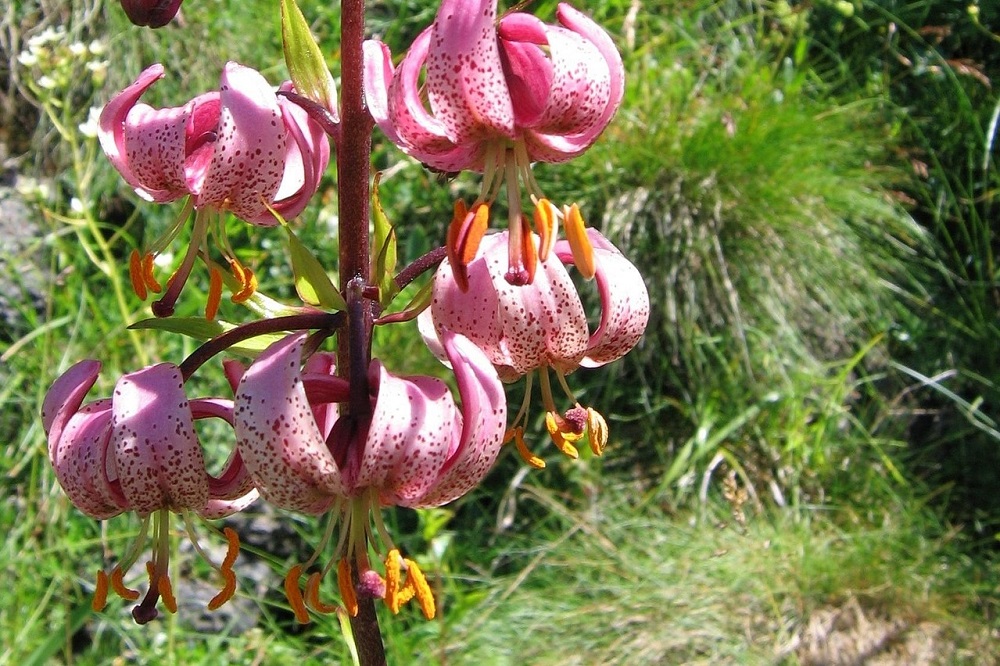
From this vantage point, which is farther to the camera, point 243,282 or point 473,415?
point 243,282

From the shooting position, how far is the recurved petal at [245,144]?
2.36ft

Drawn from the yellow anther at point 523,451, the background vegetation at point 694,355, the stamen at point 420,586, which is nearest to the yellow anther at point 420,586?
the stamen at point 420,586

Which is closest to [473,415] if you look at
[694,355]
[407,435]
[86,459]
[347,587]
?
[407,435]

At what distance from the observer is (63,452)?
0.71 metres

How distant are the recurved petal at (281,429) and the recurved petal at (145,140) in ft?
0.61

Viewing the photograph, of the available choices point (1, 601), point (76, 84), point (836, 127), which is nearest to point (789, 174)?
point (836, 127)

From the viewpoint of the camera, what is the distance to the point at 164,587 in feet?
2.42

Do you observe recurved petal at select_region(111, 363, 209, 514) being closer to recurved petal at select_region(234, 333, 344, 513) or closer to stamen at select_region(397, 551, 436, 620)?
recurved petal at select_region(234, 333, 344, 513)

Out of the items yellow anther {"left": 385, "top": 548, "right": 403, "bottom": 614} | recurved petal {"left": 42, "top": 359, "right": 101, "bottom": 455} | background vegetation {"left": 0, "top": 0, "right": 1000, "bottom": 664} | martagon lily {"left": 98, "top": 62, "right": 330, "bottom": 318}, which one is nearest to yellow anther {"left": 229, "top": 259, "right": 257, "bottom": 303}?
martagon lily {"left": 98, "top": 62, "right": 330, "bottom": 318}

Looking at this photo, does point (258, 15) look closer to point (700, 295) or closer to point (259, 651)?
point (700, 295)

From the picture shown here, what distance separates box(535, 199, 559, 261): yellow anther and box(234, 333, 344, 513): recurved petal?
18cm

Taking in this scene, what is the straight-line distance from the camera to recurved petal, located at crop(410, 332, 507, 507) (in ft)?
2.25

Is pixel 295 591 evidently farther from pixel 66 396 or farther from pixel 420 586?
pixel 66 396

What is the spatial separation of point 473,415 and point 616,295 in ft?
0.60
